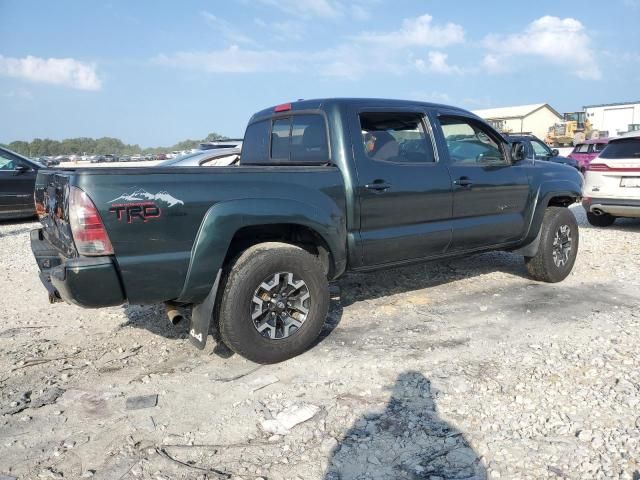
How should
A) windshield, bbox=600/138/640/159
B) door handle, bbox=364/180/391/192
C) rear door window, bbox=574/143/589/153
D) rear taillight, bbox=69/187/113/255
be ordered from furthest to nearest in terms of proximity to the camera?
rear door window, bbox=574/143/589/153
windshield, bbox=600/138/640/159
door handle, bbox=364/180/391/192
rear taillight, bbox=69/187/113/255

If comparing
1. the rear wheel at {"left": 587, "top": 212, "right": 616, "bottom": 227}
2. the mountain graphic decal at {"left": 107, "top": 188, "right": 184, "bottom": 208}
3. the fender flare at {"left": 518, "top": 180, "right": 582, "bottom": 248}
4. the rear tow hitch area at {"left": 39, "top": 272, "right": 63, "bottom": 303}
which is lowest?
the rear wheel at {"left": 587, "top": 212, "right": 616, "bottom": 227}

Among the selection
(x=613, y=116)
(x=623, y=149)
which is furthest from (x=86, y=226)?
(x=613, y=116)

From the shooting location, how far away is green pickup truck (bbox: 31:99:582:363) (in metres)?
3.04

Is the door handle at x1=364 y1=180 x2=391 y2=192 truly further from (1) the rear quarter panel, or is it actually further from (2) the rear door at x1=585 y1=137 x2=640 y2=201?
(2) the rear door at x1=585 y1=137 x2=640 y2=201

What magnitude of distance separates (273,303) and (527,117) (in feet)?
207

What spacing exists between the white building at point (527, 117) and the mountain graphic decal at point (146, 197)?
60.2 metres

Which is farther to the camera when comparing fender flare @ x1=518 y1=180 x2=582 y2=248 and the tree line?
the tree line

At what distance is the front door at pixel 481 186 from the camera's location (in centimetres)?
468

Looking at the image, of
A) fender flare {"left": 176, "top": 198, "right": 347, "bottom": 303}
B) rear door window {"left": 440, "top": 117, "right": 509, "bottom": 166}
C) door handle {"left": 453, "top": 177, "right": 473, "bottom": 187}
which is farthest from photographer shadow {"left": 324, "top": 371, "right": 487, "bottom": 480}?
rear door window {"left": 440, "top": 117, "right": 509, "bottom": 166}

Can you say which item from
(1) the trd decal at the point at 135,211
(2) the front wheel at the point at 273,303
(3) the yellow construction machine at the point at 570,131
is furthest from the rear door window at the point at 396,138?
(3) the yellow construction machine at the point at 570,131

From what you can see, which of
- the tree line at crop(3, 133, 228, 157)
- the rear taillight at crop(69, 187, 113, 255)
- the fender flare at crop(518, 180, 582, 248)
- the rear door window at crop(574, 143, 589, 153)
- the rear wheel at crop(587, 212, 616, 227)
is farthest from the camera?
the tree line at crop(3, 133, 228, 157)

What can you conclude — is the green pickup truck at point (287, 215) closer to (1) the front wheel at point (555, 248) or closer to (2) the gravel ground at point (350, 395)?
(1) the front wheel at point (555, 248)

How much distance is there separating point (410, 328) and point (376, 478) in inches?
78.8

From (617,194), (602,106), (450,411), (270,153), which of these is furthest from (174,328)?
(602,106)
